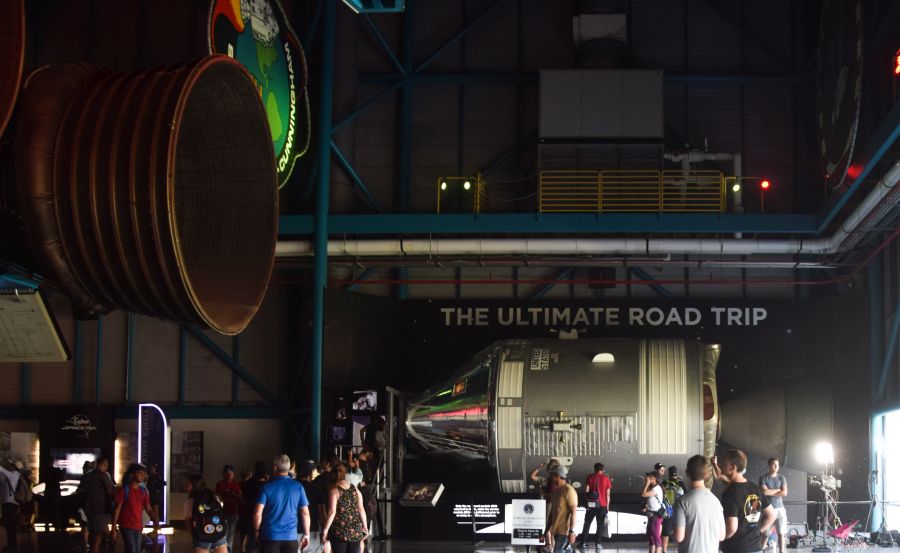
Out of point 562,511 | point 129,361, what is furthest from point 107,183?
point 129,361

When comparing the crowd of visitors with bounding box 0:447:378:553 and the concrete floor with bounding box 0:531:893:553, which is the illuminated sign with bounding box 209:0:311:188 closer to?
the crowd of visitors with bounding box 0:447:378:553

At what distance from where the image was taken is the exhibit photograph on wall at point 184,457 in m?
29.5

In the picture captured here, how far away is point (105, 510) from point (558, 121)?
47.2 feet

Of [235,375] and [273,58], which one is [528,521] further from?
[235,375]

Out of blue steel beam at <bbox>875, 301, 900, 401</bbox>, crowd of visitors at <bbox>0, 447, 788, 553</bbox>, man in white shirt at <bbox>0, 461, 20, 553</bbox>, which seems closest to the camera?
crowd of visitors at <bbox>0, 447, 788, 553</bbox>

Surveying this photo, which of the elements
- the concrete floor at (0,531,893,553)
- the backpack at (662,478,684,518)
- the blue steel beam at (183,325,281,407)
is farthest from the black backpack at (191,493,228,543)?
the blue steel beam at (183,325,281,407)

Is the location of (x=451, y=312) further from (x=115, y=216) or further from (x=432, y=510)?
(x=115, y=216)

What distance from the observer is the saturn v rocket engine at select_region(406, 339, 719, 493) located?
22984 millimetres

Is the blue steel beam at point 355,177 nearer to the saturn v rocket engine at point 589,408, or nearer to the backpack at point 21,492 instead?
the saturn v rocket engine at point 589,408

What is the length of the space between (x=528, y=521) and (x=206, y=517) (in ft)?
26.9

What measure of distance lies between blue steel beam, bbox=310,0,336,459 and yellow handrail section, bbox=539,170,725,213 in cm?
517

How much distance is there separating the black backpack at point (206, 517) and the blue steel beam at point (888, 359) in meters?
15.5

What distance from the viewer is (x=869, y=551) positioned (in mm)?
21609

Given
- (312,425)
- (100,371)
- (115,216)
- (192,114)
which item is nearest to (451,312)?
(312,425)
